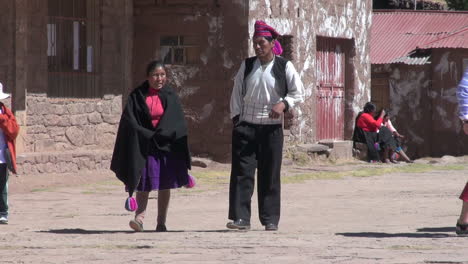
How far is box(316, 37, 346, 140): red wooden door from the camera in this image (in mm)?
21703

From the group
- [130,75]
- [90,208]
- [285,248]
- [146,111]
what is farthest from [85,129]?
[285,248]

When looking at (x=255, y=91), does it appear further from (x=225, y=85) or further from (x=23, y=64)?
(x=225, y=85)

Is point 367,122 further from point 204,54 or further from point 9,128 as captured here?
point 9,128

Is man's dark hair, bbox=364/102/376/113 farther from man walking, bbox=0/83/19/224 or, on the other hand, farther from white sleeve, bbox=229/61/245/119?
white sleeve, bbox=229/61/245/119

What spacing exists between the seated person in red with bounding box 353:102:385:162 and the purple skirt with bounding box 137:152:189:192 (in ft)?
43.2

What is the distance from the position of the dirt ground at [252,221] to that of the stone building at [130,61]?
0.74 metres

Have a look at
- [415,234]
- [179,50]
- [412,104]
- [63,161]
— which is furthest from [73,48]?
[412,104]

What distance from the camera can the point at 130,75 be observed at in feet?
62.1

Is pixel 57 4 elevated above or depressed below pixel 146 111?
above

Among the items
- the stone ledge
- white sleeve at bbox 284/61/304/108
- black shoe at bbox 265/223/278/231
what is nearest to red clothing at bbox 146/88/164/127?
white sleeve at bbox 284/61/304/108

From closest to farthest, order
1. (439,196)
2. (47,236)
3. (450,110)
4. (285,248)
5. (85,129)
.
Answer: (285,248), (47,236), (439,196), (85,129), (450,110)

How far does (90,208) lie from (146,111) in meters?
3.42

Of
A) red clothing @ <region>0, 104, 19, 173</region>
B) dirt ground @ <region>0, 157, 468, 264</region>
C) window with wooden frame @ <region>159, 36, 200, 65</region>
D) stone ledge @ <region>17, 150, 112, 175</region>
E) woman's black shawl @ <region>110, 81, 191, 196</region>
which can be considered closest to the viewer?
dirt ground @ <region>0, 157, 468, 264</region>

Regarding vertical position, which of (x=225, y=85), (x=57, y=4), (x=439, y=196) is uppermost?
(x=57, y=4)
